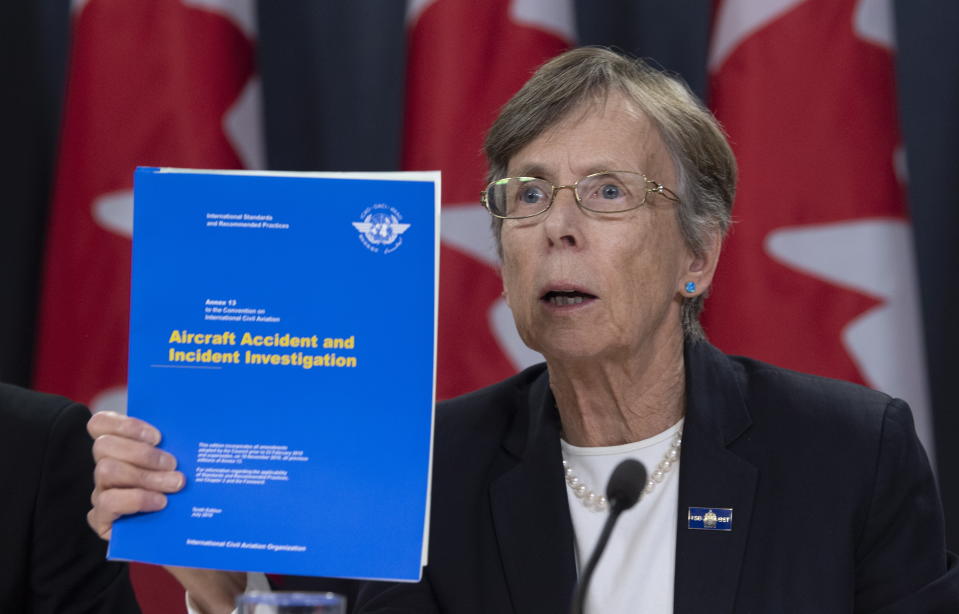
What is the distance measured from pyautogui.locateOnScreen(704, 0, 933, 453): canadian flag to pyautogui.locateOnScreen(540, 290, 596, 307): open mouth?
875 mm

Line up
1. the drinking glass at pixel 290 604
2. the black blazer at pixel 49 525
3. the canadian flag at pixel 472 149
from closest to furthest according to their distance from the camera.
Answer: the drinking glass at pixel 290 604 → the black blazer at pixel 49 525 → the canadian flag at pixel 472 149

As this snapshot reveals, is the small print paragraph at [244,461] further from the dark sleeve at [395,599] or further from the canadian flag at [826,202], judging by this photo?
the canadian flag at [826,202]

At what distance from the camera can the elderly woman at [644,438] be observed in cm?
164

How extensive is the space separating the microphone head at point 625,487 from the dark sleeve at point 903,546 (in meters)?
0.61

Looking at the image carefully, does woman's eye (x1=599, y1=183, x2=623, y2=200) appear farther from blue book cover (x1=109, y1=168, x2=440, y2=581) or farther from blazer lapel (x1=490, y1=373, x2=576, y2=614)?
blue book cover (x1=109, y1=168, x2=440, y2=581)

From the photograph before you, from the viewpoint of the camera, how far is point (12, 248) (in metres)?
2.75

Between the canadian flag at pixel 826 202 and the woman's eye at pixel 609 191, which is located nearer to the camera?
the woman's eye at pixel 609 191

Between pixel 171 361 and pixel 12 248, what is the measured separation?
1.67 meters

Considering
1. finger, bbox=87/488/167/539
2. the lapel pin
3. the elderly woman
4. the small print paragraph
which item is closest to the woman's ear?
the elderly woman

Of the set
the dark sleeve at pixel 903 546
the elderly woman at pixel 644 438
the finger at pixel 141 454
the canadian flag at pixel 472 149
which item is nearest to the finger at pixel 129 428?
the finger at pixel 141 454

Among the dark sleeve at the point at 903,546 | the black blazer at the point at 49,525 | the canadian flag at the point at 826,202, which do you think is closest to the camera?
the dark sleeve at the point at 903,546

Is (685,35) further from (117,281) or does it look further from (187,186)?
(187,186)

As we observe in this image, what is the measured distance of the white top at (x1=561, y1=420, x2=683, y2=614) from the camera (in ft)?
5.49

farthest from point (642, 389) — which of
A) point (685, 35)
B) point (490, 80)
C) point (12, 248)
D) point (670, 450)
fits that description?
point (12, 248)
